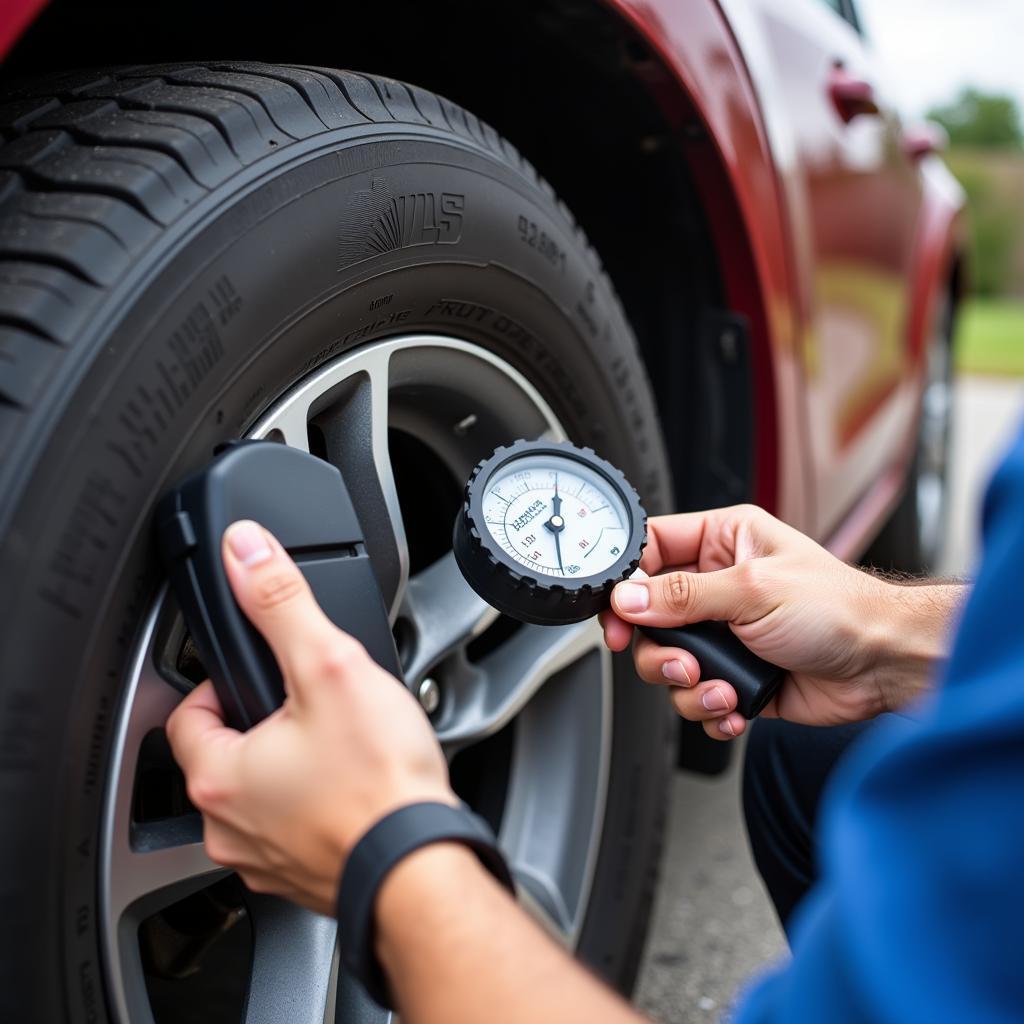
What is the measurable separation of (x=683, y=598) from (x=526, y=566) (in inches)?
6.7

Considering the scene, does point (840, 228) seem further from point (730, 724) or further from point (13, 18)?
point (13, 18)

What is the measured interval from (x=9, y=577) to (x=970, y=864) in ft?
1.93

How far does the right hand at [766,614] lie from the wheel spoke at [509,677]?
0.15 metres

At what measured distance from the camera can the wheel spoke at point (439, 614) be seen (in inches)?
49.7

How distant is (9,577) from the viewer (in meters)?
0.76

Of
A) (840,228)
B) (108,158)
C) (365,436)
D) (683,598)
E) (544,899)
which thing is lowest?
(544,899)

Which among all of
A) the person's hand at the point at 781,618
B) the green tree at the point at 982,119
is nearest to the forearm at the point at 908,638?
the person's hand at the point at 781,618

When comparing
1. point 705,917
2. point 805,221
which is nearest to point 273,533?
point 805,221

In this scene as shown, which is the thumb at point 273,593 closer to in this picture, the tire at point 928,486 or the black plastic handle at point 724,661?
the black plastic handle at point 724,661

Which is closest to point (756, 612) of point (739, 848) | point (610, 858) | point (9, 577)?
point (610, 858)

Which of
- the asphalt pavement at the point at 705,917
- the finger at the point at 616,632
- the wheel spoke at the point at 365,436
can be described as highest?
the wheel spoke at the point at 365,436

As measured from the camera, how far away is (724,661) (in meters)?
1.16

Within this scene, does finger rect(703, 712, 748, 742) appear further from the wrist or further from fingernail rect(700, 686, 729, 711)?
the wrist

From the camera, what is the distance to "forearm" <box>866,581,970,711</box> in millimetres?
1235
